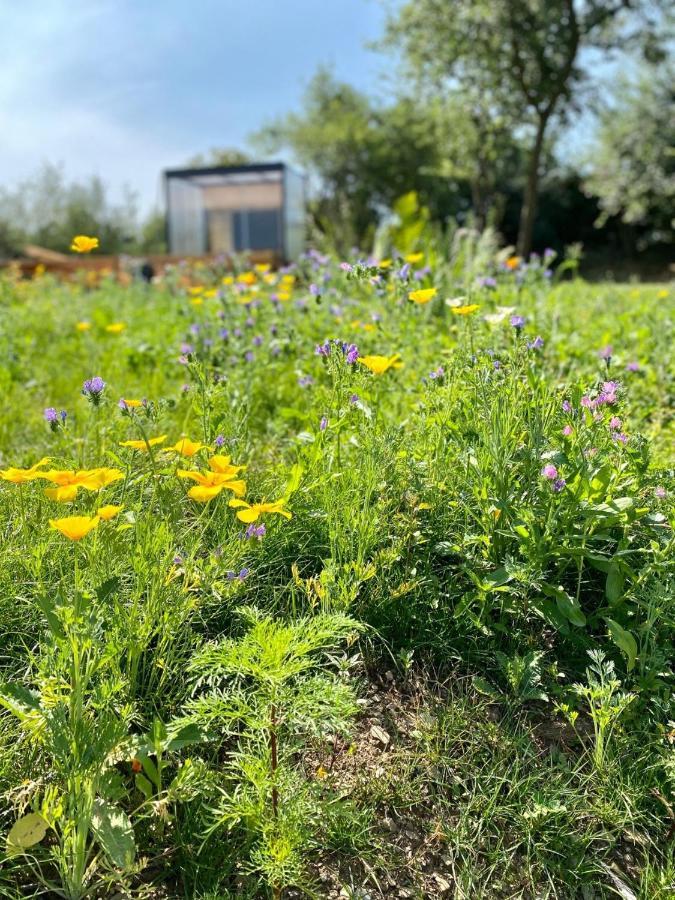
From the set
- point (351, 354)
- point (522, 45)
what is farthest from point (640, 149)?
point (351, 354)

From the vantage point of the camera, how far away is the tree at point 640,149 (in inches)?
809

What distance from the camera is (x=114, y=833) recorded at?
1.28 meters

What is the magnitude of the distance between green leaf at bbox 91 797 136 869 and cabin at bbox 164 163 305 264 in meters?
16.8

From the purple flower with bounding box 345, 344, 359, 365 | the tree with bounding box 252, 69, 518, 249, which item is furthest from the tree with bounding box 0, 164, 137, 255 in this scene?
the purple flower with bounding box 345, 344, 359, 365

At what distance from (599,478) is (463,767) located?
76 centimetres

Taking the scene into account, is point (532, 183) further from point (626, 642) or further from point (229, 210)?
point (626, 642)

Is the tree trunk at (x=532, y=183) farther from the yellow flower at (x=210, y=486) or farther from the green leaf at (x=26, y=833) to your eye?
the green leaf at (x=26, y=833)

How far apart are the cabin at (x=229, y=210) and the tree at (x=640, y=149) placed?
372 inches

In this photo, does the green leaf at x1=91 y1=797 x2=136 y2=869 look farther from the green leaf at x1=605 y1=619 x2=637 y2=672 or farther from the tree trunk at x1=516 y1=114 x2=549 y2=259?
the tree trunk at x1=516 y1=114 x2=549 y2=259

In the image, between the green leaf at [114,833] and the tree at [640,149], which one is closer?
the green leaf at [114,833]

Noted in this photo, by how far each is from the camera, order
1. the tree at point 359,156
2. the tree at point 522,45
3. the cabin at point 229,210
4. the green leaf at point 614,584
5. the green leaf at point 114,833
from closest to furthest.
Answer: the green leaf at point 114,833 < the green leaf at point 614,584 < the tree at point 522,45 < the cabin at point 229,210 < the tree at point 359,156

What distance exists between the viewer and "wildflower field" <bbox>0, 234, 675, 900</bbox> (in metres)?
1.35

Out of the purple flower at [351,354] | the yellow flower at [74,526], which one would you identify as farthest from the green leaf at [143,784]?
the purple flower at [351,354]

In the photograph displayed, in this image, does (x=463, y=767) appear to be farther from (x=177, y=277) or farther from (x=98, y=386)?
(x=177, y=277)
